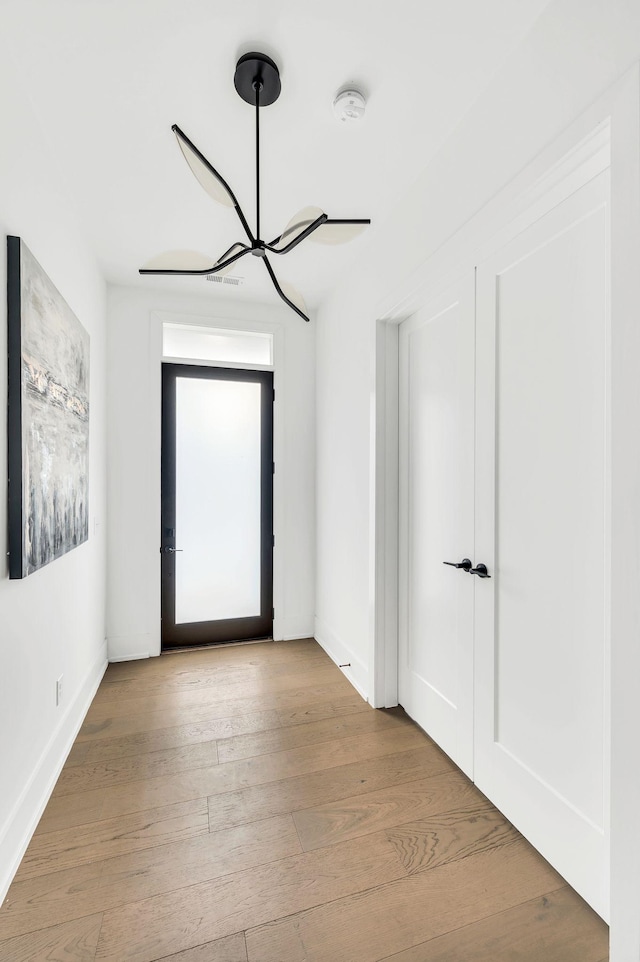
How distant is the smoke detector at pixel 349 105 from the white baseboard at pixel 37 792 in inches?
110

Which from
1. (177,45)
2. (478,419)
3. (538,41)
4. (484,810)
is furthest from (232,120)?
(484,810)

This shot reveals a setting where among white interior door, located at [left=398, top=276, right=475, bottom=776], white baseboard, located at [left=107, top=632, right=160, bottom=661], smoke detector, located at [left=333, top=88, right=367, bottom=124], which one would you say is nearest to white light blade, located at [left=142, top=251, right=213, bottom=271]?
smoke detector, located at [left=333, top=88, right=367, bottom=124]

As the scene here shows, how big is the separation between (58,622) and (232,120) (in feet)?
7.56

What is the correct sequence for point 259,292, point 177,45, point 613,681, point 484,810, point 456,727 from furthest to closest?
point 259,292 → point 456,727 → point 484,810 → point 177,45 → point 613,681

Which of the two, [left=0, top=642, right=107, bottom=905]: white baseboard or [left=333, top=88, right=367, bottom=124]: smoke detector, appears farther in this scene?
[left=333, top=88, right=367, bottom=124]: smoke detector

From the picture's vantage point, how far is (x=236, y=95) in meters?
1.67

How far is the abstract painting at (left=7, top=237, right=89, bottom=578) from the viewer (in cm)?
153

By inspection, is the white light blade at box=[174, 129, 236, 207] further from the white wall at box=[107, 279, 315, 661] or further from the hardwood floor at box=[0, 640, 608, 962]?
the hardwood floor at box=[0, 640, 608, 962]

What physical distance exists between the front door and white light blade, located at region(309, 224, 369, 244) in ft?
6.22

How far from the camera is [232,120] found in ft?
5.87

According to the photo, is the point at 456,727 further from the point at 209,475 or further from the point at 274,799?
the point at 209,475

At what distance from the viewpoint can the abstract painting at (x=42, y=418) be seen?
5.02ft

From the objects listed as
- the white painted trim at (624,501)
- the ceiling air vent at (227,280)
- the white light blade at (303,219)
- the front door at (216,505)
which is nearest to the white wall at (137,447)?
the front door at (216,505)

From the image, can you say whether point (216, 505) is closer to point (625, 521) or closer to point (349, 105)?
point (349, 105)
